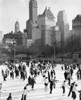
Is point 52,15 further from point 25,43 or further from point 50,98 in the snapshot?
point 50,98

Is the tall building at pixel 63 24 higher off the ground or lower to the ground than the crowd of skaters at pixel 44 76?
higher

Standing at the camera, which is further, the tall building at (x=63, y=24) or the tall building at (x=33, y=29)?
the tall building at (x=63, y=24)

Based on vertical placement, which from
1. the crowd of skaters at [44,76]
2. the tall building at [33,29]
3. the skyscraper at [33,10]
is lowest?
the crowd of skaters at [44,76]

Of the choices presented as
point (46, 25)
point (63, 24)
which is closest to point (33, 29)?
point (46, 25)

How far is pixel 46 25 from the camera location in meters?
136

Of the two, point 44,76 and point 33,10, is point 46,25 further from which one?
point 44,76

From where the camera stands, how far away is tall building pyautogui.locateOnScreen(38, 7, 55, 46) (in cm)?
12438

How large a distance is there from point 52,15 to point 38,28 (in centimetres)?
4075

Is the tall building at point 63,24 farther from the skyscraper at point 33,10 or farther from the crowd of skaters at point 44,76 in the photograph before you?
the crowd of skaters at point 44,76

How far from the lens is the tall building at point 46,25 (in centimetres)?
12438

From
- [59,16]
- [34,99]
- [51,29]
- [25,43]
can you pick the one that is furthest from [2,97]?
[59,16]

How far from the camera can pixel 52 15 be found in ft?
558

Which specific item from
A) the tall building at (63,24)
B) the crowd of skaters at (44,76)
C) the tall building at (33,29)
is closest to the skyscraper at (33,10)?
the tall building at (33,29)

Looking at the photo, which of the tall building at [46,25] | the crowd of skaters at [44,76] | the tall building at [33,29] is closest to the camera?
the crowd of skaters at [44,76]
